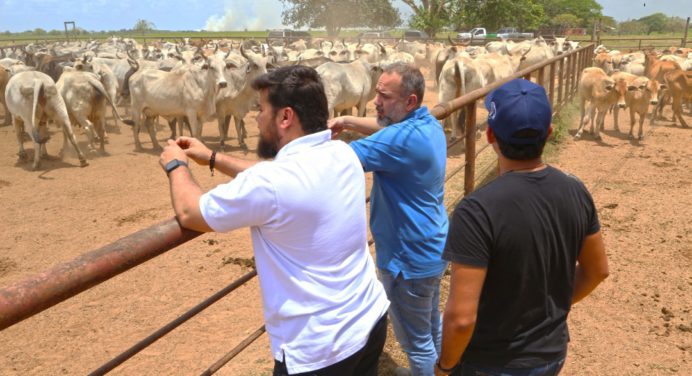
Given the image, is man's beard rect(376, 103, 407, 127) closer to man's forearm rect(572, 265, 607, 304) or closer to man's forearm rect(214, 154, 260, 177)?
man's forearm rect(214, 154, 260, 177)

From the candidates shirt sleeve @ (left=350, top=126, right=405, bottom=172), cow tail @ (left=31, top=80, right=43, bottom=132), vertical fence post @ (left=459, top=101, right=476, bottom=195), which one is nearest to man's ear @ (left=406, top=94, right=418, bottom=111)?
shirt sleeve @ (left=350, top=126, right=405, bottom=172)

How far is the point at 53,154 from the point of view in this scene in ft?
37.7

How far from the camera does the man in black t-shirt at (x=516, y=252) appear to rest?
5.72 feet

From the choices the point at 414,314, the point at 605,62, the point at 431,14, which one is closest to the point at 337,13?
the point at 431,14

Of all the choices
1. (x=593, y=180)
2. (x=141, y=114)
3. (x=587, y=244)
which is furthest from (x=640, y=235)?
(x=141, y=114)

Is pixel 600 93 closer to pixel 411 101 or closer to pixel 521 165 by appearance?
pixel 411 101

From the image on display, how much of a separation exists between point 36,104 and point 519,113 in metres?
10.4

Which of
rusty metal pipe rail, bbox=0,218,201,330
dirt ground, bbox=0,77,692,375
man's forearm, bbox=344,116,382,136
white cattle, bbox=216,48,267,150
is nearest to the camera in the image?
rusty metal pipe rail, bbox=0,218,201,330

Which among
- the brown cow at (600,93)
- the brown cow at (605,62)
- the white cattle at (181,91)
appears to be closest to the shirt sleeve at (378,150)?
the white cattle at (181,91)

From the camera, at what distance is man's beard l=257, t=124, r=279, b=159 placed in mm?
1915

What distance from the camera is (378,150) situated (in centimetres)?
267

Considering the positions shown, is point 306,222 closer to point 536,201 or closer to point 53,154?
point 536,201

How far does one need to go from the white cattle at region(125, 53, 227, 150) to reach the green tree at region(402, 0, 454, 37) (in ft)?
106

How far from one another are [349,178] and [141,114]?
35.3 ft
